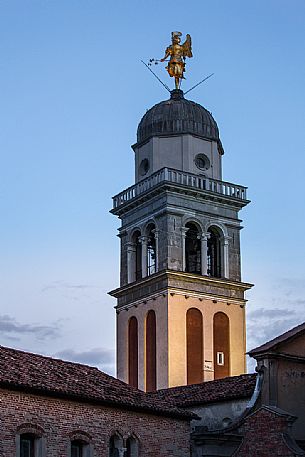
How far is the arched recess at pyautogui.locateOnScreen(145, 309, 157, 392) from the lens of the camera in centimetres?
5900

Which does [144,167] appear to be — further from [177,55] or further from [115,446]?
[115,446]

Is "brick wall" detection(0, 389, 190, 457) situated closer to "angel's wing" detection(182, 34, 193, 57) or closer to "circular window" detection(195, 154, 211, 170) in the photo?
"circular window" detection(195, 154, 211, 170)

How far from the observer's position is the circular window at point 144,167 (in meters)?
63.1

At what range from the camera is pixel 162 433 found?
34156 mm

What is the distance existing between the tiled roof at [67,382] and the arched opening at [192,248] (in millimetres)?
24279

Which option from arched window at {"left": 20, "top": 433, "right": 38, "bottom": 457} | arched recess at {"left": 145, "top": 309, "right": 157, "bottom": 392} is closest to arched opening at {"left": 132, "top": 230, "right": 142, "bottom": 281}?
arched recess at {"left": 145, "top": 309, "right": 157, "bottom": 392}

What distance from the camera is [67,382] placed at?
32.8 meters

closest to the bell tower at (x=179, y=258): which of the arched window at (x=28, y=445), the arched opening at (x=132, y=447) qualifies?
the arched opening at (x=132, y=447)

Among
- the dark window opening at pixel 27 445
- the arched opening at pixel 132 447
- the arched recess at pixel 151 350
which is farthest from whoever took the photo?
the arched recess at pixel 151 350

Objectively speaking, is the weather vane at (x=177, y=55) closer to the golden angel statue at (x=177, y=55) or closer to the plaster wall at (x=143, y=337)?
the golden angel statue at (x=177, y=55)

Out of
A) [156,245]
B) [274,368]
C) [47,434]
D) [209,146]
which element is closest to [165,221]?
[156,245]

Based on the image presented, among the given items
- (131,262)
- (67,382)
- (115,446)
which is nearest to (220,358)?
(131,262)

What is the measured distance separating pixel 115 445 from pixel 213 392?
347 inches

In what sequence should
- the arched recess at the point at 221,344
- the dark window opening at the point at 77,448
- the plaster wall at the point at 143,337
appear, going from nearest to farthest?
1. the dark window opening at the point at 77,448
2. the plaster wall at the point at 143,337
3. the arched recess at the point at 221,344
